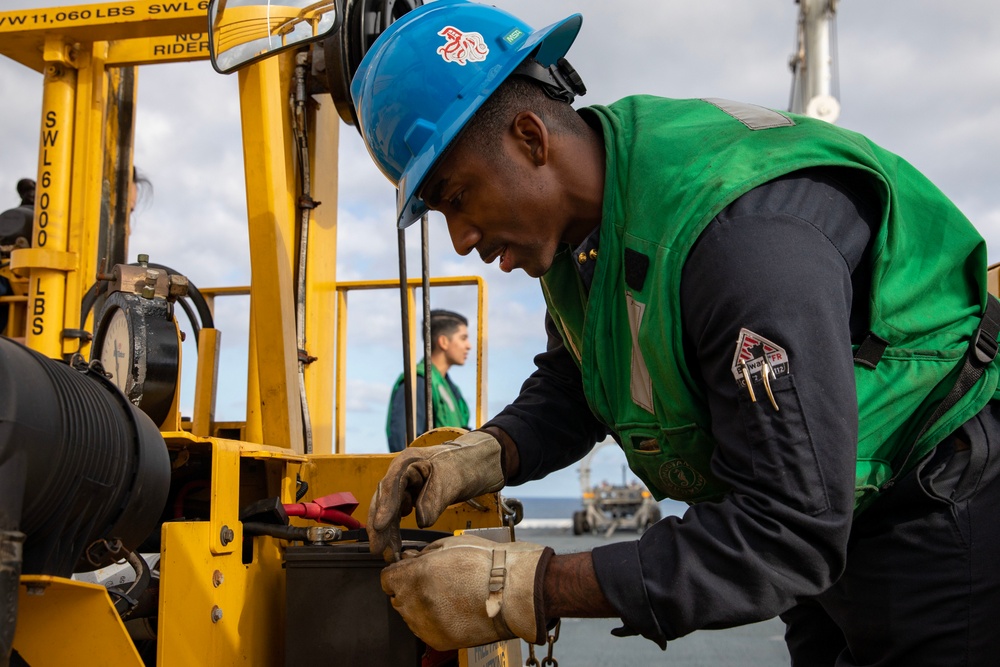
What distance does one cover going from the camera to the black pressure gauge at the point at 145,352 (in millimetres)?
2238

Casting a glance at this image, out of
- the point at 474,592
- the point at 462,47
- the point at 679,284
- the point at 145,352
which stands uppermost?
the point at 462,47

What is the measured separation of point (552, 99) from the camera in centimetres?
184

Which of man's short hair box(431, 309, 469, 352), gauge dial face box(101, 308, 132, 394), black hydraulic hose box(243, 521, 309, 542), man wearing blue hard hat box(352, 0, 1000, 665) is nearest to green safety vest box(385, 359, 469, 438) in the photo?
man's short hair box(431, 309, 469, 352)

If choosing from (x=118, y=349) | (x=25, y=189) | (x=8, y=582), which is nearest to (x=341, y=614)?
(x=8, y=582)

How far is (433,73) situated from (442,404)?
372cm

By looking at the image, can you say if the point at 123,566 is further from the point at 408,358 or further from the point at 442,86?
the point at 442,86

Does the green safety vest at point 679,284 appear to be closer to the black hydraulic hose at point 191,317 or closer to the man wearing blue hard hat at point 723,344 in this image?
the man wearing blue hard hat at point 723,344

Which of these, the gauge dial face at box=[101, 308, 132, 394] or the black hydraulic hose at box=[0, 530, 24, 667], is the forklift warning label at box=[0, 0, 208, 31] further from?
the black hydraulic hose at box=[0, 530, 24, 667]

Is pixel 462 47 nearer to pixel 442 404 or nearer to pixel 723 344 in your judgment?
pixel 723 344

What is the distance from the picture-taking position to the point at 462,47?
174cm

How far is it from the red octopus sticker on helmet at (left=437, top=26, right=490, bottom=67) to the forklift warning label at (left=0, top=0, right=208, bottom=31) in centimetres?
164

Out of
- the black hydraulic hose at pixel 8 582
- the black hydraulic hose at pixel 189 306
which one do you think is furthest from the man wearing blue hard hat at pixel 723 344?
the black hydraulic hose at pixel 189 306

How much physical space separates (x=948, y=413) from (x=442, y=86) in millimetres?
1101

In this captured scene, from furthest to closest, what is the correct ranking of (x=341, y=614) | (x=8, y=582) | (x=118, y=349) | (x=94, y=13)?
(x=94, y=13), (x=118, y=349), (x=341, y=614), (x=8, y=582)
